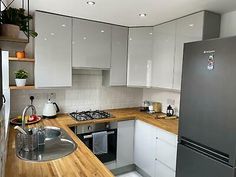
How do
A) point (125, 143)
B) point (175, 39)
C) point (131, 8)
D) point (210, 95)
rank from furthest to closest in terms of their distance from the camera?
1. point (125, 143)
2. point (175, 39)
3. point (131, 8)
4. point (210, 95)

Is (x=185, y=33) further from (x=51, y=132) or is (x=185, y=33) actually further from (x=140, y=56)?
(x=51, y=132)

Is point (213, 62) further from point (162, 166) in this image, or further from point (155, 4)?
point (162, 166)

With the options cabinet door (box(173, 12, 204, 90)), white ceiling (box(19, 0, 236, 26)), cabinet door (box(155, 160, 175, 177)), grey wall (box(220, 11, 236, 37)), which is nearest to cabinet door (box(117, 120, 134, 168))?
cabinet door (box(155, 160, 175, 177))

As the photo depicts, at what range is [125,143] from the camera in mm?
→ 2740

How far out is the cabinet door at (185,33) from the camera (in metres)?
2.09

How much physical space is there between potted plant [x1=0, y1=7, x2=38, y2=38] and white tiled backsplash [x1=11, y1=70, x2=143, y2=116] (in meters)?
1.68

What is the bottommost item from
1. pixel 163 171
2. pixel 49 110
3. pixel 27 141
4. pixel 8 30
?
pixel 163 171

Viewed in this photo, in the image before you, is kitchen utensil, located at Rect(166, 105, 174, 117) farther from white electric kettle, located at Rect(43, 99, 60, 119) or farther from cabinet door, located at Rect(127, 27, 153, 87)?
white electric kettle, located at Rect(43, 99, 60, 119)

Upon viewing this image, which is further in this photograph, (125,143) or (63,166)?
(125,143)

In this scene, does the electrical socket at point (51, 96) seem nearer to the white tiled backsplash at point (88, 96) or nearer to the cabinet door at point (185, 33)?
the white tiled backsplash at point (88, 96)

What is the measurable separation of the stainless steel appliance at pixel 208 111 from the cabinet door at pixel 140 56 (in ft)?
3.38

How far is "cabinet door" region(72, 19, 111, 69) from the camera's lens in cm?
251

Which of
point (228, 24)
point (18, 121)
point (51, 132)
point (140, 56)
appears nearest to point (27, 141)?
point (51, 132)

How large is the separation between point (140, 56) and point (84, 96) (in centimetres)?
108
